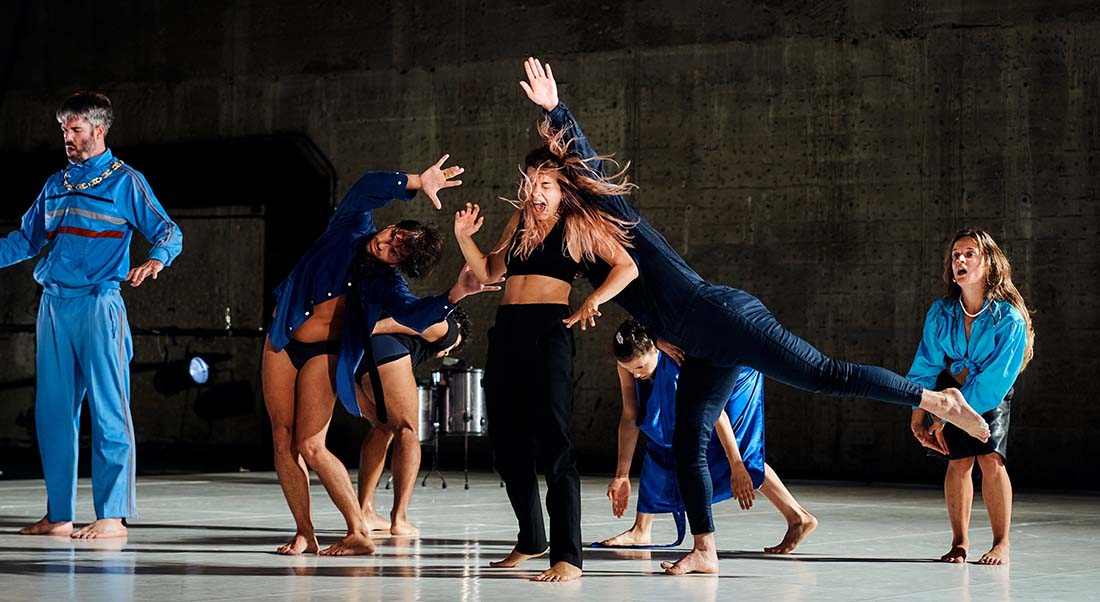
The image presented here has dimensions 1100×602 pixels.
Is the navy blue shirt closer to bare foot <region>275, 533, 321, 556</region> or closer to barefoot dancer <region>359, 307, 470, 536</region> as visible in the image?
barefoot dancer <region>359, 307, 470, 536</region>

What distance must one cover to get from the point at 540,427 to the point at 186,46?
9904 mm

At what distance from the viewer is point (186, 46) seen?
1433cm

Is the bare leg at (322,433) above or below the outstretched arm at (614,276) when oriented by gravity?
below

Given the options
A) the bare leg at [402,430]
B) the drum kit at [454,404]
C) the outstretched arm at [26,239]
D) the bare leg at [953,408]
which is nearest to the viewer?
the bare leg at [953,408]

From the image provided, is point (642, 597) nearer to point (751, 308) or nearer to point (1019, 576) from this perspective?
point (751, 308)

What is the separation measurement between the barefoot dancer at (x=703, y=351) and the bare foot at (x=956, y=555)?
0.84 m

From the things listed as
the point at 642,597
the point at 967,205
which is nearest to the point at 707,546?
the point at 642,597

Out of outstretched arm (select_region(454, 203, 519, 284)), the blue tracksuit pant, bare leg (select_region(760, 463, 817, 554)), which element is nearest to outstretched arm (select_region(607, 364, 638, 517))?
bare leg (select_region(760, 463, 817, 554))

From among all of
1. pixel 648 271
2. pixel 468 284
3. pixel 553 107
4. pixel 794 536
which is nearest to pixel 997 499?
pixel 794 536

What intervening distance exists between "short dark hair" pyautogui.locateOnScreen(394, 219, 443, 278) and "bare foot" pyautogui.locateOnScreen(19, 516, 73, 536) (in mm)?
1924

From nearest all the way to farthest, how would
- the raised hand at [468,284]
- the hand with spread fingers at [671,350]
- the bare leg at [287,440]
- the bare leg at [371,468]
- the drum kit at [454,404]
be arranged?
the raised hand at [468,284], the hand with spread fingers at [671,350], the bare leg at [287,440], the bare leg at [371,468], the drum kit at [454,404]

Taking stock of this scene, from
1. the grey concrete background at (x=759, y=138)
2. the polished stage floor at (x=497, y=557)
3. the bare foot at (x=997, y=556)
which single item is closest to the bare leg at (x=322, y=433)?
the polished stage floor at (x=497, y=557)

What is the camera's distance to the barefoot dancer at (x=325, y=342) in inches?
239

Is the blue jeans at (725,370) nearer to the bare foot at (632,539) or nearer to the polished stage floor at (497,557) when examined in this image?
the polished stage floor at (497,557)
